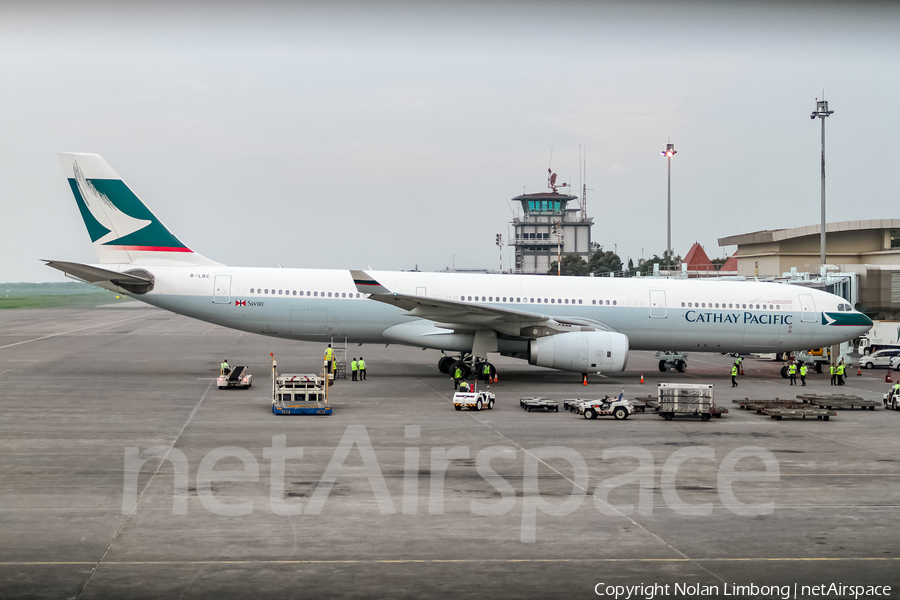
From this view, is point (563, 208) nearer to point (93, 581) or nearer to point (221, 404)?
point (221, 404)

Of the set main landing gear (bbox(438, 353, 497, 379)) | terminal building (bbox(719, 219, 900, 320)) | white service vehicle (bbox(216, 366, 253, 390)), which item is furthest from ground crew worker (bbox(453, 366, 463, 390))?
terminal building (bbox(719, 219, 900, 320))

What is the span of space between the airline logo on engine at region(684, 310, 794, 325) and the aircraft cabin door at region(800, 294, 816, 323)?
1043 mm

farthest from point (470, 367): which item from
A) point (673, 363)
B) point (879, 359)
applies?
point (879, 359)

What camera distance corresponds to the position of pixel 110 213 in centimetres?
3212

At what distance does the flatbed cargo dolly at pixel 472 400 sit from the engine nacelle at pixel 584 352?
18.3 feet

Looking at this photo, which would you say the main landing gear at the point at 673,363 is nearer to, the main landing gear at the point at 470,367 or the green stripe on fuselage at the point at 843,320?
the green stripe on fuselage at the point at 843,320

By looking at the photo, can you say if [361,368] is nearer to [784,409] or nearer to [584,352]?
[584,352]

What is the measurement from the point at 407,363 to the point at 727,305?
16.2m

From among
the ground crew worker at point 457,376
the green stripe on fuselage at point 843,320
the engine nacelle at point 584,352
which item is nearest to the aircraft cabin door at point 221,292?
the ground crew worker at point 457,376

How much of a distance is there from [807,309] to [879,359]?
1011 centimetres

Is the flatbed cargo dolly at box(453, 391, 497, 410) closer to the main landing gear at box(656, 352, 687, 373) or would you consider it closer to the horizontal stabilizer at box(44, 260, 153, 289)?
the horizontal stabilizer at box(44, 260, 153, 289)

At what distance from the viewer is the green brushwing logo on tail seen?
32031 millimetres

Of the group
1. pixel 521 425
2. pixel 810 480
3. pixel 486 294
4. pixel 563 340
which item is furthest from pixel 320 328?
pixel 810 480

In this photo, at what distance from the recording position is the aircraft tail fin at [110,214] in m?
31.9
